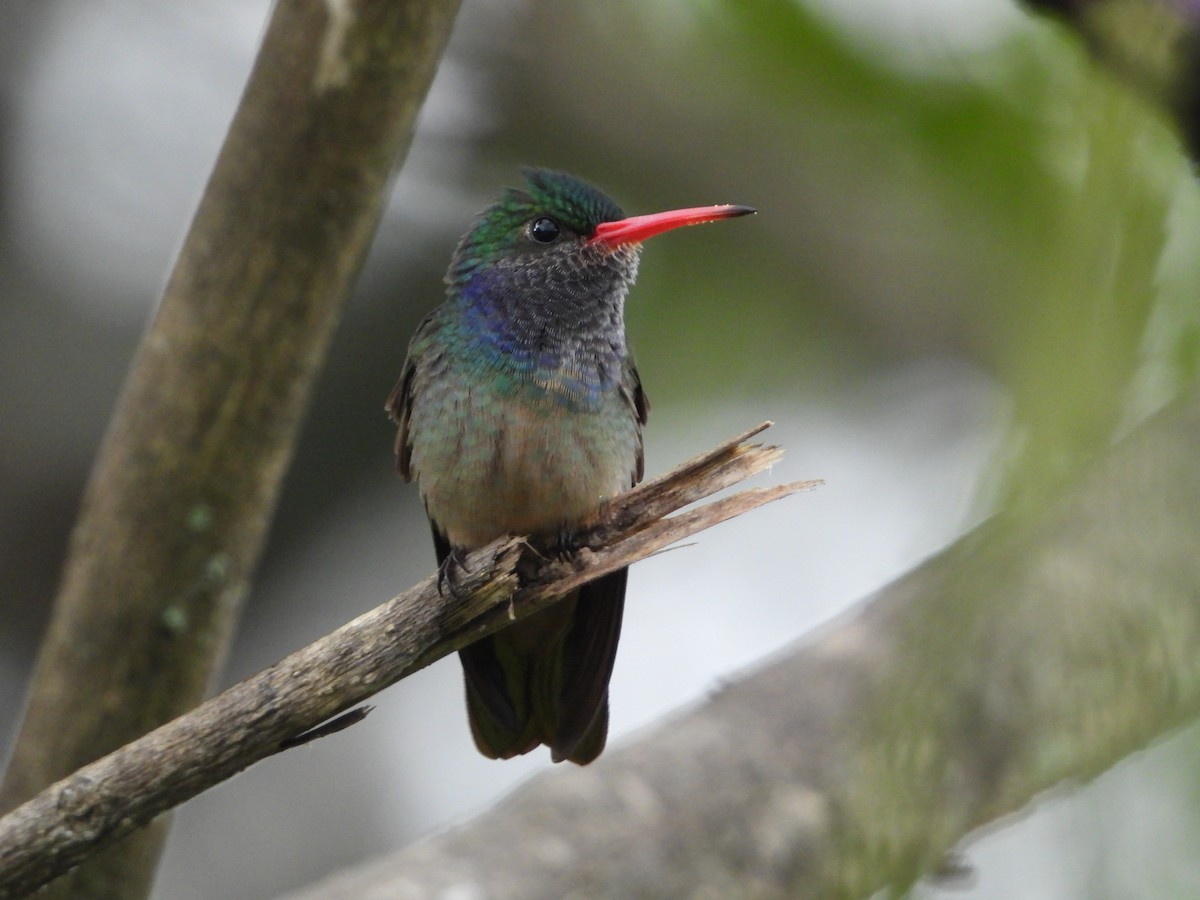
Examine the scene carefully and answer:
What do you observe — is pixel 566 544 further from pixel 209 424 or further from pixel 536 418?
pixel 209 424

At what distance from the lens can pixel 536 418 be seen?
3.58m

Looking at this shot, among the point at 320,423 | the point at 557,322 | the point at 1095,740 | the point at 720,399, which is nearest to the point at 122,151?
the point at 320,423

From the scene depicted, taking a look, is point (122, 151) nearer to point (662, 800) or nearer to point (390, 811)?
point (390, 811)

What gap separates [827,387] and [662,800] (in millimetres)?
3535

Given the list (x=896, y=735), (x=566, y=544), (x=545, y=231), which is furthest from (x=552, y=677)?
(x=896, y=735)

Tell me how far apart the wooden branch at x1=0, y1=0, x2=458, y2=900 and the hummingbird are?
1.38ft

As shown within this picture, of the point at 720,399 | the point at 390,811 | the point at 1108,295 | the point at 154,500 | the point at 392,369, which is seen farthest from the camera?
the point at 390,811

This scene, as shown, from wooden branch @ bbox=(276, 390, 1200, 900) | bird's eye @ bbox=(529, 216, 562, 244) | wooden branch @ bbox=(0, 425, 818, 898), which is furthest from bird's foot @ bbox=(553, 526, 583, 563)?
bird's eye @ bbox=(529, 216, 562, 244)

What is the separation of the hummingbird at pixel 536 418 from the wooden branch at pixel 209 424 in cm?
42

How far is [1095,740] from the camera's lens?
1.21 meters

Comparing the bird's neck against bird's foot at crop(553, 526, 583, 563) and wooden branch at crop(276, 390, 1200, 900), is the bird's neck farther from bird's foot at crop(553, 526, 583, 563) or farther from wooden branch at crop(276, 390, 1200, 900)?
wooden branch at crop(276, 390, 1200, 900)

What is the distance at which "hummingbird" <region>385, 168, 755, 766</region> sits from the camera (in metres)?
3.50

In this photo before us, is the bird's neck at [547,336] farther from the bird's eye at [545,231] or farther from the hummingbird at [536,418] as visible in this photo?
the bird's eye at [545,231]

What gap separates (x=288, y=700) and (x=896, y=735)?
190 cm
